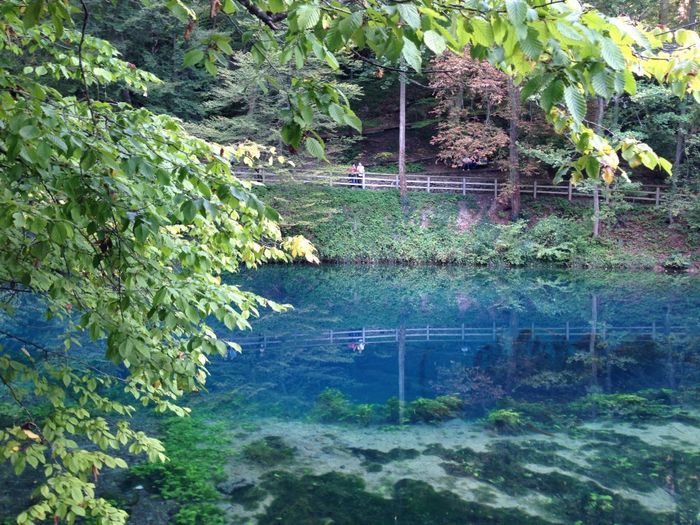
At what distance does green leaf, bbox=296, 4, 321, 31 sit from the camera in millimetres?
1762

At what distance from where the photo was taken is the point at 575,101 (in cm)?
185

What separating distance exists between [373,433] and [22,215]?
608 cm

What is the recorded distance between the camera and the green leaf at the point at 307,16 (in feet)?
5.78

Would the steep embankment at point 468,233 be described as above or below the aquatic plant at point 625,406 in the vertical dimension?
above

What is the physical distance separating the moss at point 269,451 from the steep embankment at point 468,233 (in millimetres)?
16044

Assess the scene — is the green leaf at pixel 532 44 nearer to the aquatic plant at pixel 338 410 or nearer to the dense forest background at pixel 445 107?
the aquatic plant at pixel 338 410

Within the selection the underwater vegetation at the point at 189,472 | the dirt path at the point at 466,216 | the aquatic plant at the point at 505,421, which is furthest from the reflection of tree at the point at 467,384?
the dirt path at the point at 466,216

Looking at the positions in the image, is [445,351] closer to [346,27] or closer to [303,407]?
[303,407]

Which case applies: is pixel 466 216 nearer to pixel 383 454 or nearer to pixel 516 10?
pixel 383 454

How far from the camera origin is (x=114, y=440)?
11.2 feet

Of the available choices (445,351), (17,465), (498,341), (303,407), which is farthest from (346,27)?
(498,341)

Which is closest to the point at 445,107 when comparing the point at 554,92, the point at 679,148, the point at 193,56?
the point at 679,148

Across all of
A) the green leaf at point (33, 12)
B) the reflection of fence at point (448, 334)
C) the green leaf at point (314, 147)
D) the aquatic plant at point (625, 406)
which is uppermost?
the green leaf at point (33, 12)

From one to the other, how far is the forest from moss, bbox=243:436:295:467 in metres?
0.04
